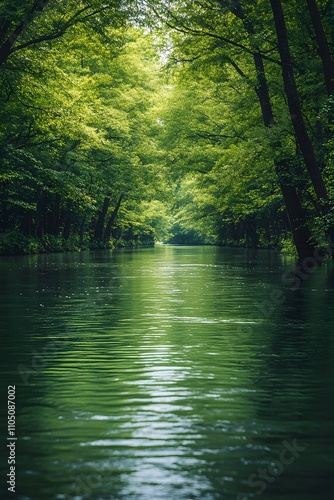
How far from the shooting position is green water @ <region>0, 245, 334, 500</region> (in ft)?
16.5

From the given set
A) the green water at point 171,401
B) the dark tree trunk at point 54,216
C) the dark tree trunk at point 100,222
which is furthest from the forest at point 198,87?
the dark tree trunk at point 100,222

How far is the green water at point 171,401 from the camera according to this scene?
16.5 ft

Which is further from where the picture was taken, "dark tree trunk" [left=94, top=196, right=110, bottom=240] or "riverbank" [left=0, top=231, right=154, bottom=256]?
"dark tree trunk" [left=94, top=196, right=110, bottom=240]

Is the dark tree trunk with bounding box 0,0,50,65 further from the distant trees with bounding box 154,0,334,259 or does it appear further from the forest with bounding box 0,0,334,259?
the distant trees with bounding box 154,0,334,259

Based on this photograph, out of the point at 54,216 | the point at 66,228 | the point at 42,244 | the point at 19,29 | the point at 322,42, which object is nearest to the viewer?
the point at 322,42

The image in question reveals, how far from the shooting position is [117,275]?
94.3ft

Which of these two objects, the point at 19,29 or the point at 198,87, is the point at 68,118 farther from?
the point at 198,87

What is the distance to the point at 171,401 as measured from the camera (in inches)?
291

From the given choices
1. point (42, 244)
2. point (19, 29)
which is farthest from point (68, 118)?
point (42, 244)

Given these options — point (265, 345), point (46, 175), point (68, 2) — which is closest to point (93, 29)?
point (68, 2)

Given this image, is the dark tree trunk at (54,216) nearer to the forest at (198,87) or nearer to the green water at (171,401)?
the forest at (198,87)

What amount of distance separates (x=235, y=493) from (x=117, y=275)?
24.1 metres

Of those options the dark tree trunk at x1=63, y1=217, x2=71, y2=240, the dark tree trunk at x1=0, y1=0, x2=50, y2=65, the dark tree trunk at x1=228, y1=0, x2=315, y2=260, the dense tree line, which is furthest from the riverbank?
the dark tree trunk at x1=0, y1=0, x2=50, y2=65

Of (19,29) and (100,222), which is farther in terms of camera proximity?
(100,222)
